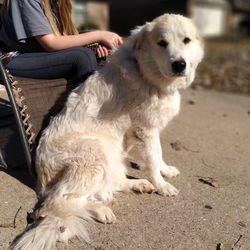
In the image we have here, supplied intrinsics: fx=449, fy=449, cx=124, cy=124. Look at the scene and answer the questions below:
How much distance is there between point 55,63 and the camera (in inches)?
147

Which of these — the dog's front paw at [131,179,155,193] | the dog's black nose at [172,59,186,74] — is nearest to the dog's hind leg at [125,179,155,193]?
the dog's front paw at [131,179,155,193]

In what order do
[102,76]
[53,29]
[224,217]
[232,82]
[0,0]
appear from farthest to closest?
[232,82], [0,0], [53,29], [102,76], [224,217]

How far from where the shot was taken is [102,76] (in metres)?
3.48

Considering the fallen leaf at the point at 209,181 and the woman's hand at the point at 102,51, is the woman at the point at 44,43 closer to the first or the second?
the woman's hand at the point at 102,51

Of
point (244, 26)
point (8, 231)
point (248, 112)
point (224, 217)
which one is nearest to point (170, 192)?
point (224, 217)

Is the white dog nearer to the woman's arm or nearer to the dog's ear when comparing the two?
the dog's ear

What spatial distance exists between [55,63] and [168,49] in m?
1.02

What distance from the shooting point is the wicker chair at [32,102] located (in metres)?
3.47

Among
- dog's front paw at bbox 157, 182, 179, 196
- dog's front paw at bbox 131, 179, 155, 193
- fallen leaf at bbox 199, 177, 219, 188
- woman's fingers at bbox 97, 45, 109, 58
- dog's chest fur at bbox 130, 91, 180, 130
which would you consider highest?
woman's fingers at bbox 97, 45, 109, 58

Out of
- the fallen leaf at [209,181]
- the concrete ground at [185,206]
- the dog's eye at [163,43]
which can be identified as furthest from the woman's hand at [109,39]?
the fallen leaf at [209,181]

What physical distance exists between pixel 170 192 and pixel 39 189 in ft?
3.32

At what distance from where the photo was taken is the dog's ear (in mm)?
3368

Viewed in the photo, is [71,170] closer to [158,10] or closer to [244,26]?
[158,10]

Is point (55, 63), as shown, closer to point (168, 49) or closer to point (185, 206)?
point (168, 49)
